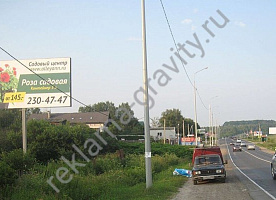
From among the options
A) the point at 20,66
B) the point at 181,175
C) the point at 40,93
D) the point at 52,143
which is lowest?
the point at 181,175

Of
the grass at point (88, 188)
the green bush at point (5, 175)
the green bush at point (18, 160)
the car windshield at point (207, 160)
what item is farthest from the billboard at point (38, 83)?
the green bush at point (5, 175)

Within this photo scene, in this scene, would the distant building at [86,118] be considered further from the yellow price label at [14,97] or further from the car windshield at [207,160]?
the car windshield at [207,160]

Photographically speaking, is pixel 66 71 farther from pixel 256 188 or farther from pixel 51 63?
pixel 256 188

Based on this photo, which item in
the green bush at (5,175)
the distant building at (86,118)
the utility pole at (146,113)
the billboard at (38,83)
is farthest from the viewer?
the distant building at (86,118)

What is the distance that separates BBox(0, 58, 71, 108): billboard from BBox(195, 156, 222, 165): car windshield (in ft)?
31.3

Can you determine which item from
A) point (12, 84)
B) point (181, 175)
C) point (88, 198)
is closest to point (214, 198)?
point (88, 198)

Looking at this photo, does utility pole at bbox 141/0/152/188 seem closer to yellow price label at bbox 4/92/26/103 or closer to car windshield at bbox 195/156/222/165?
car windshield at bbox 195/156/222/165

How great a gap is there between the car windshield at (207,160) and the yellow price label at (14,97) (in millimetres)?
12225

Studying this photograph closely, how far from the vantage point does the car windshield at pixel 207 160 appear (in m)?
22.2

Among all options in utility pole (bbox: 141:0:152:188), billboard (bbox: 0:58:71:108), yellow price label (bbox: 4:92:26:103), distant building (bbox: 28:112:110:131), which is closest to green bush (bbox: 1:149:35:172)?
utility pole (bbox: 141:0:152:188)

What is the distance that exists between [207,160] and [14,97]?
13405 millimetres

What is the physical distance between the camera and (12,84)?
26.0 meters

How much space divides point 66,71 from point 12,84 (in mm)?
3738

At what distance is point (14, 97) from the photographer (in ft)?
84.8
